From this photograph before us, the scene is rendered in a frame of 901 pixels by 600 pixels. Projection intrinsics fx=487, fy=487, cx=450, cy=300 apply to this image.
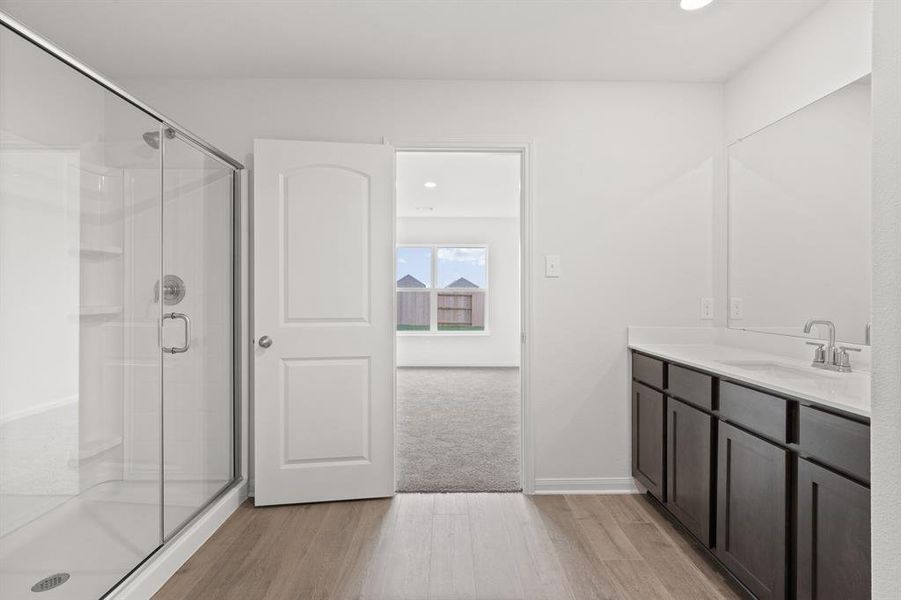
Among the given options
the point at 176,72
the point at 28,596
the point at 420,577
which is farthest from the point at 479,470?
the point at 176,72

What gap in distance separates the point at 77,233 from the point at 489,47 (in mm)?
2079

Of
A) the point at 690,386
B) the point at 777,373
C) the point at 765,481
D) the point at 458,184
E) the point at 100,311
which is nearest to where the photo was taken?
the point at 765,481

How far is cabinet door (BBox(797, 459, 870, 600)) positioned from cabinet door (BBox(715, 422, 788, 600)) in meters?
0.08

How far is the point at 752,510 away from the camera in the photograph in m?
1.84

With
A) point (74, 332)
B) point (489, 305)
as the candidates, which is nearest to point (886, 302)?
point (74, 332)

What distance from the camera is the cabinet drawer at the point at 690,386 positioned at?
7.07 feet

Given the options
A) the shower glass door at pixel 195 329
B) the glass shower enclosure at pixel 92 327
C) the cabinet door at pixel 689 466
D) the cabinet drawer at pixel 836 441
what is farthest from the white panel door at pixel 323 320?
the cabinet drawer at pixel 836 441

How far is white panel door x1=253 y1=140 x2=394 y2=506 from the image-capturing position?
2787mm

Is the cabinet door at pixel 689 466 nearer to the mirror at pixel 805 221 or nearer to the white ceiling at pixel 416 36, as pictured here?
the mirror at pixel 805 221

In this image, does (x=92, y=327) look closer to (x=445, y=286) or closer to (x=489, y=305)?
(x=445, y=286)

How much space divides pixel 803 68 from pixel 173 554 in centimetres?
368

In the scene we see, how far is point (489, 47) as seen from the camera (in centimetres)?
259

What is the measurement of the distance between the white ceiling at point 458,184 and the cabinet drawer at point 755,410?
236 centimetres

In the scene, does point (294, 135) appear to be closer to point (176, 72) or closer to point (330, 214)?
point (330, 214)
